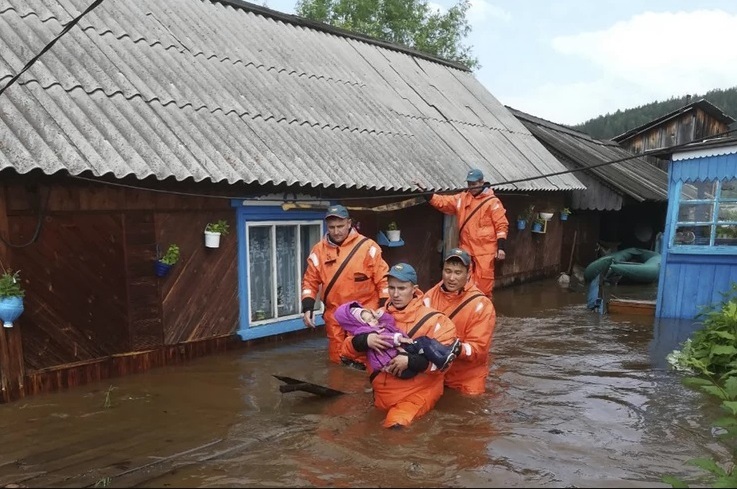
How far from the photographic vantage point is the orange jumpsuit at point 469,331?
16.0ft

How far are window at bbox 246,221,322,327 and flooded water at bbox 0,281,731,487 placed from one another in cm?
82

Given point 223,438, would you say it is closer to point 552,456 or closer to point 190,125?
point 552,456

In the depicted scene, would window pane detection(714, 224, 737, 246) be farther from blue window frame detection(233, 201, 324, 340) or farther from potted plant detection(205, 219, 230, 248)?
potted plant detection(205, 219, 230, 248)

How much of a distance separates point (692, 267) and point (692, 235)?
1.68 ft

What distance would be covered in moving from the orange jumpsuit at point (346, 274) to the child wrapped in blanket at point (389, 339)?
1295 mm

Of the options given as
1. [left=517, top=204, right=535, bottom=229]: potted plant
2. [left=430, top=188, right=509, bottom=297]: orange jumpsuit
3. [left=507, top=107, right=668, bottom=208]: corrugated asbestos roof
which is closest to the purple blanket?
[left=430, top=188, right=509, bottom=297]: orange jumpsuit

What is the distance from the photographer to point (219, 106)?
25.0 ft

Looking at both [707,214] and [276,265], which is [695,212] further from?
[276,265]

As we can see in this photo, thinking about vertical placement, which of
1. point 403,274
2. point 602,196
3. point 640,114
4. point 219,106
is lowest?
point 403,274

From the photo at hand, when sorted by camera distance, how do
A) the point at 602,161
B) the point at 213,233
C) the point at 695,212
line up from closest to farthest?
the point at 213,233
the point at 695,212
the point at 602,161

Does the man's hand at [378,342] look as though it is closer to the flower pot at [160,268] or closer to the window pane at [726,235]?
the flower pot at [160,268]

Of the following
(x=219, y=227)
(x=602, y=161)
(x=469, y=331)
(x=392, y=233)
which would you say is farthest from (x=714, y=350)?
(x=602, y=161)

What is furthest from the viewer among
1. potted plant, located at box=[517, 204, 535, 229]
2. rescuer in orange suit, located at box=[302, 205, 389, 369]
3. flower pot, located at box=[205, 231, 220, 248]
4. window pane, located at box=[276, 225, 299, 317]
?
potted plant, located at box=[517, 204, 535, 229]

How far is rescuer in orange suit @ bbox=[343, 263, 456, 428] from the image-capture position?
444cm
